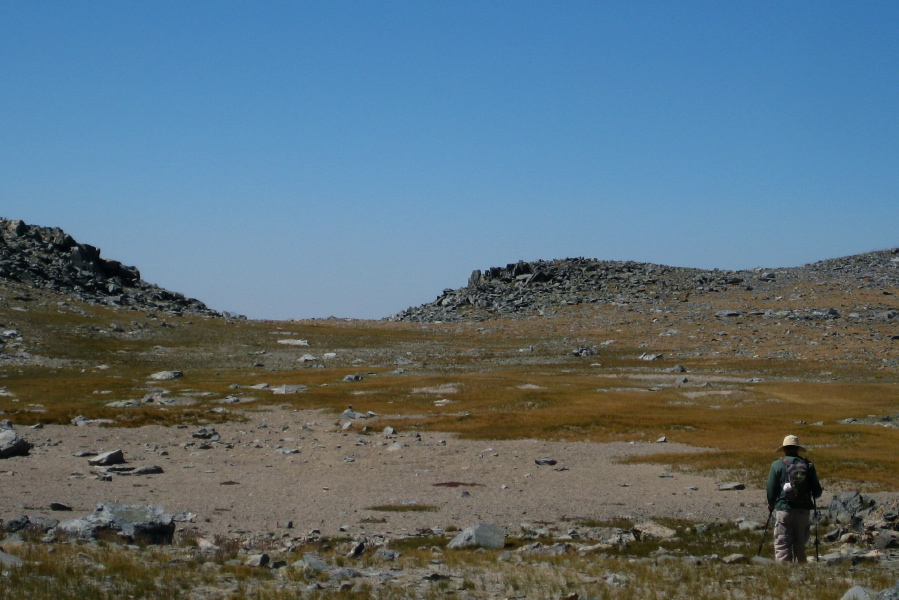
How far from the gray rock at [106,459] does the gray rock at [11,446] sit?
4.00 metres

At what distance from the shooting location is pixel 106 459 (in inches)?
1544

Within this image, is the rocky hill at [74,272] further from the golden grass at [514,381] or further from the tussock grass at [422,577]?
the tussock grass at [422,577]

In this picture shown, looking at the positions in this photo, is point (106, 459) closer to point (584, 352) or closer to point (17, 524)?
point (17, 524)

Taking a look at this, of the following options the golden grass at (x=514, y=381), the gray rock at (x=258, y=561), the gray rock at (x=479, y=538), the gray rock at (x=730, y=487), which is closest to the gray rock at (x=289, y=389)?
the golden grass at (x=514, y=381)

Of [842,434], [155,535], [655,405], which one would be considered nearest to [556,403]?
[655,405]

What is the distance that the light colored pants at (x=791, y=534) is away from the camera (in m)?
21.0

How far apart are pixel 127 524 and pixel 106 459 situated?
1720 centimetres

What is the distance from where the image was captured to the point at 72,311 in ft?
424

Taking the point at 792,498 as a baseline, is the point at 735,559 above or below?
below

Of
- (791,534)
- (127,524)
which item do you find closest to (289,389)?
(127,524)

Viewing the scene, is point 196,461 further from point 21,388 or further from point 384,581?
point 21,388

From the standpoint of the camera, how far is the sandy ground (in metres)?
29.8

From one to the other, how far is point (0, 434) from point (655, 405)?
4733 cm

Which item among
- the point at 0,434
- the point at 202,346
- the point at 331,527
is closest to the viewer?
the point at 331,527
